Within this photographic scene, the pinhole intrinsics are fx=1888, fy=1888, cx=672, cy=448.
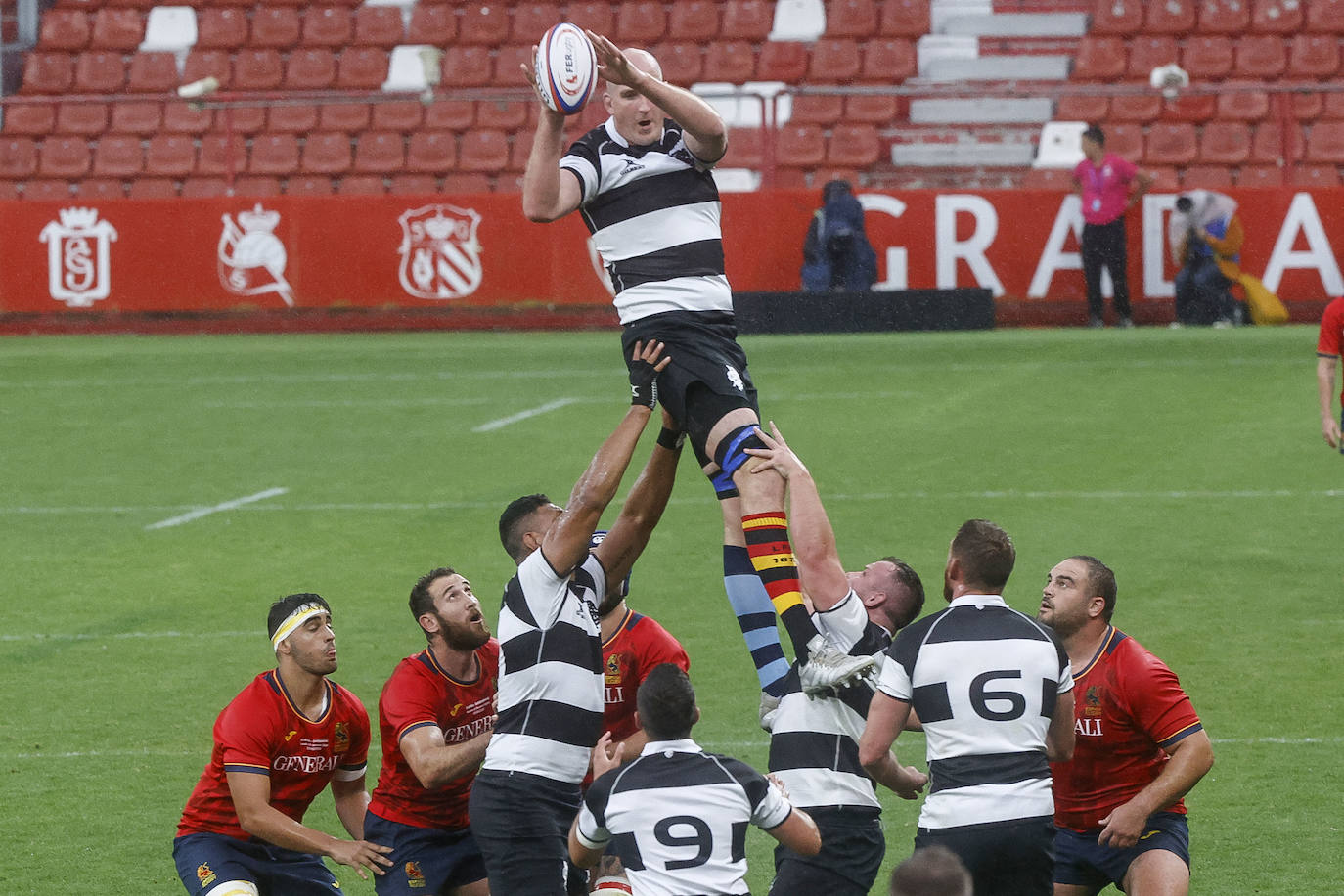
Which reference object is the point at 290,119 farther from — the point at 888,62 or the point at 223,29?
the point at 888,62

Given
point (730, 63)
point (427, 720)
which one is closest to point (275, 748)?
point (427, 720)

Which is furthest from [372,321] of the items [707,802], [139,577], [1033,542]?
[707,802]

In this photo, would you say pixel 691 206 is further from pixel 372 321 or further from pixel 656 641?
pixel 372 321

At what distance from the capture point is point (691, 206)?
684 cm

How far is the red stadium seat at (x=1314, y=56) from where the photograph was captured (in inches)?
990

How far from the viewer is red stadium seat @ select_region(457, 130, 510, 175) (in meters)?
26.0

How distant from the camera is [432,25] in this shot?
94.0 ft

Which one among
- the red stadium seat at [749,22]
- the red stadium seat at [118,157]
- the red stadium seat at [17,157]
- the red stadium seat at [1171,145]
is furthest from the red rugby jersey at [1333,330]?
the red stadium seat at [17,157]

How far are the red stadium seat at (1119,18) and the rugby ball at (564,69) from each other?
848 inches

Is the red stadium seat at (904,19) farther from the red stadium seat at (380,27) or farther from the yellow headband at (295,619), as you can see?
the yellow headband at (295,619)

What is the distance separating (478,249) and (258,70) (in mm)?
6768

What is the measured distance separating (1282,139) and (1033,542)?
12318mm

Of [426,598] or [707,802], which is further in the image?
[426,598]

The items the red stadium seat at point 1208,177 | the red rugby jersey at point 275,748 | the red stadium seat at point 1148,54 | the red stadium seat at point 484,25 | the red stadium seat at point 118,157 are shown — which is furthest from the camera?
the red stadium seat at point 484,25
